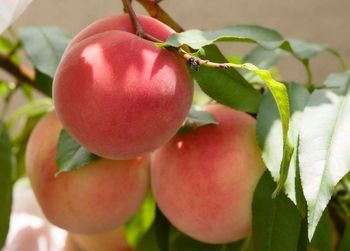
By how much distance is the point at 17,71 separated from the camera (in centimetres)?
69

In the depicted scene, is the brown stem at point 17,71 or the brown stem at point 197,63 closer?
the brown stem at point 197,63

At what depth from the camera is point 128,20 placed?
45cm

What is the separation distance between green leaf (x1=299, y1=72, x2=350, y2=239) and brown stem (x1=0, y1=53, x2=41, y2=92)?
330 mm

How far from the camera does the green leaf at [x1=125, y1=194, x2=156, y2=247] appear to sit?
665 mm

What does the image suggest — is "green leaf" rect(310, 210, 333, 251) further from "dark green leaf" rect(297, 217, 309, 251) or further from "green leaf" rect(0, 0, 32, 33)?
"green leaf" rect(0, 0, 32, 33)

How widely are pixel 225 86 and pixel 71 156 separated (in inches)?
6.0

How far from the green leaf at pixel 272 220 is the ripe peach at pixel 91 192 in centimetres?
12

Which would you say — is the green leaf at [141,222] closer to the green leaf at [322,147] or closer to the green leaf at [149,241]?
the green leaf at [149,241]

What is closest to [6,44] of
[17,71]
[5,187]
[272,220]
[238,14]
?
[17,71]

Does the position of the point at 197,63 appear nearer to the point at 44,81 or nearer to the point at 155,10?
the point at 155,10

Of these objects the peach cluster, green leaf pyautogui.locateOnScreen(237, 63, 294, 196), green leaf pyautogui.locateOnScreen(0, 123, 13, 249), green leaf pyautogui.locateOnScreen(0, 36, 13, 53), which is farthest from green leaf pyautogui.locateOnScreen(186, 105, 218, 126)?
green leaf pyautogui.locateOnScreen(0, 36, 13, 53)

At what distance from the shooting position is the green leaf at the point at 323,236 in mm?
559

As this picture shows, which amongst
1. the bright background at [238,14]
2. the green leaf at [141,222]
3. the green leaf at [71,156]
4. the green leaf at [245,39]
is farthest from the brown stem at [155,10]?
the bright background at [238,14]

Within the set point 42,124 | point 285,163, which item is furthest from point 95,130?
point 42,124
